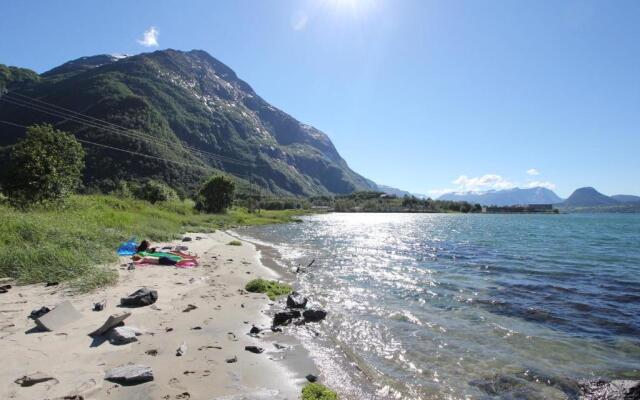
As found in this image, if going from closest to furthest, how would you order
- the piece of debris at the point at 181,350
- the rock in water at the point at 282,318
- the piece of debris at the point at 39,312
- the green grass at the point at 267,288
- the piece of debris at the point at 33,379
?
the piece of debris at the point at 33,379 → the piece of debris at the point at 181,350 → the piece of debris at the point at 39,312 → the rock in water at the point at 282,318 → the green grass at the point at 267,288

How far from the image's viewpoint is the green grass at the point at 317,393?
722cm

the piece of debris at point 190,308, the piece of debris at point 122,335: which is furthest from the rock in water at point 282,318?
the piece of debris at point 122,335

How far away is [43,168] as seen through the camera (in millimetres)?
30578

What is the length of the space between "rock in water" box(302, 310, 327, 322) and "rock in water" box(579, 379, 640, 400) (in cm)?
782

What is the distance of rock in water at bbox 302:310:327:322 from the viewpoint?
42.9 feet

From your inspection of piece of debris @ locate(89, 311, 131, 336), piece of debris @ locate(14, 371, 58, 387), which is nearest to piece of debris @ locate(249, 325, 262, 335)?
piece of debris @ locate(89, 311, 131, 336)

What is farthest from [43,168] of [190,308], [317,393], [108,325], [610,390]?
[610,390]

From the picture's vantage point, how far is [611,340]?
12.5 m

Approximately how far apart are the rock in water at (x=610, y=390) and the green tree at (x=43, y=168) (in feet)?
118

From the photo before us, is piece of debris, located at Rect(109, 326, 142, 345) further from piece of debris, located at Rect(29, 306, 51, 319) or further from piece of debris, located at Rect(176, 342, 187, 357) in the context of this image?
piece of debris, located at Rect(29, 306, 51, 319)

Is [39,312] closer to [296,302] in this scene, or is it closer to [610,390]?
[296,302]

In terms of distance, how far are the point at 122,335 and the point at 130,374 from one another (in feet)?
7.15

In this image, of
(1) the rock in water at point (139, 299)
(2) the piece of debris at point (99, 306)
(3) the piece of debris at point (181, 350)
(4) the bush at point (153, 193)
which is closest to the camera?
(3) the piece of debris at point (181, 350)

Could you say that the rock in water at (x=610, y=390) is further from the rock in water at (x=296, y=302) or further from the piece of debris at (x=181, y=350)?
the piece of debris at (x=181, y=350)
